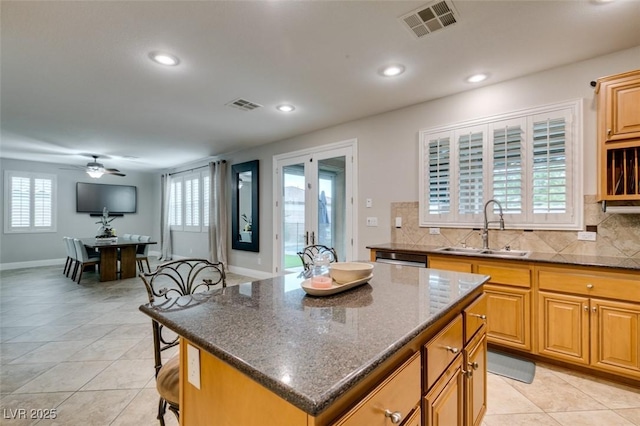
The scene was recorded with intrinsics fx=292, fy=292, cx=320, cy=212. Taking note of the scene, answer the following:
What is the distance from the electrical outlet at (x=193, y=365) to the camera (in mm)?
962

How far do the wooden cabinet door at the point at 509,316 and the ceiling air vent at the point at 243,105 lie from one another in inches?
130

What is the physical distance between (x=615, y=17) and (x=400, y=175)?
7.24 ft

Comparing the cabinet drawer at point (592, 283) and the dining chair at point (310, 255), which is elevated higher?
the dining chair at point (310, 255)

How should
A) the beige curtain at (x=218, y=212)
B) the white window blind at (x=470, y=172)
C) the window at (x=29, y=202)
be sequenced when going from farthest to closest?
the window at (x=29, y=202), the beige curtain at (x=218, y=212), the white window blind at (x=470, y=172)

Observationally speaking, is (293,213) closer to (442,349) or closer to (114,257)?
(114,257)

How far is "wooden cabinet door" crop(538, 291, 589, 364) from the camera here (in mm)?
2209

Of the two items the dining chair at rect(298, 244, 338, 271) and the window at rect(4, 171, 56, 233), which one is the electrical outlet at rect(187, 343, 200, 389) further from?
the window at rect(4, 171, 56, 233)

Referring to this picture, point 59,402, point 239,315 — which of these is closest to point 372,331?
point 239,315

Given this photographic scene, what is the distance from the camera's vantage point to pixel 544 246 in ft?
9.21

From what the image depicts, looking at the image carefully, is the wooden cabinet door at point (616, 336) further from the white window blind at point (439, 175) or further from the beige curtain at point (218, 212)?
the beige curtain at point (218, 212)

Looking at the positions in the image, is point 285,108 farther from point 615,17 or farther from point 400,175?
point 615,17

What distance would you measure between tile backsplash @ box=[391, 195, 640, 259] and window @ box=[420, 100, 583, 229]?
0.27ft

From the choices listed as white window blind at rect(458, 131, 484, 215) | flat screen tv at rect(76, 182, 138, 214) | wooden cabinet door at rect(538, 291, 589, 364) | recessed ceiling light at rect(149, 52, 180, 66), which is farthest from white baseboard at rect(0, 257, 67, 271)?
wooden cabinet door at rect(538, 291, 589, 364)

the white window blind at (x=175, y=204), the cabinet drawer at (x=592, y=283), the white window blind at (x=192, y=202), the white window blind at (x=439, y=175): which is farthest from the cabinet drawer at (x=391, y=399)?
the white window blind at (x=175, y=204)
